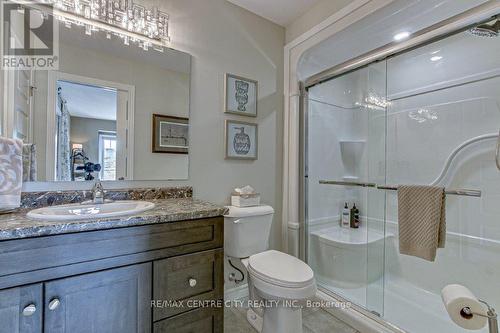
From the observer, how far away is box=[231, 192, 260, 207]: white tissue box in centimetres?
181

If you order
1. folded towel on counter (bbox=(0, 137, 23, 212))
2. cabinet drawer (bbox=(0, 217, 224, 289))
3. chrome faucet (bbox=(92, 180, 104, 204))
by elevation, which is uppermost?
folded towel on counter (bbox=(0, 137, 23, 212))

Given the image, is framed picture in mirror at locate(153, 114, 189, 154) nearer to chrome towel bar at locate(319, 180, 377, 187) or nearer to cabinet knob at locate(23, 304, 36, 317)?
cabinet knob at locate(23, 304, 36, 317)

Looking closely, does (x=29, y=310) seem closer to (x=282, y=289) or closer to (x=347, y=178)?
(x=282, y=289)

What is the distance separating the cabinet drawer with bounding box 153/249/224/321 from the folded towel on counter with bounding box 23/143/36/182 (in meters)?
0.85

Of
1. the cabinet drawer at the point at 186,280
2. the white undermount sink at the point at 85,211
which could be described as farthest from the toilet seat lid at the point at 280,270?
the white undermount sink at the point at 85,211

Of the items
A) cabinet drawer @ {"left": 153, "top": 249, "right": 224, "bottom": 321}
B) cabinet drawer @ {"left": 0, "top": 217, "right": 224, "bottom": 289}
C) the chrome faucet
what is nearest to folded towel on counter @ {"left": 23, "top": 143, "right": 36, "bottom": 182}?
the chrome faucet

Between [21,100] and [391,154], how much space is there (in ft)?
8.95

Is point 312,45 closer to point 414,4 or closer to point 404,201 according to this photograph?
point 414,4

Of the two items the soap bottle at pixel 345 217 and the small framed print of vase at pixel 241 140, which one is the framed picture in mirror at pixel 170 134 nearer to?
→ the small framed print of vase at pixel 241 140

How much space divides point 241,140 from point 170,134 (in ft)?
1.90

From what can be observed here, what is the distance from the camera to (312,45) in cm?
204

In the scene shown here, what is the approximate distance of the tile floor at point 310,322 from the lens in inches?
65.8

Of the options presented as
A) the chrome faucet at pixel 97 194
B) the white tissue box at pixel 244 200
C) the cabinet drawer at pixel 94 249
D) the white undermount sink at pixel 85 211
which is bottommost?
the cabinet drawer at pixel 94 249

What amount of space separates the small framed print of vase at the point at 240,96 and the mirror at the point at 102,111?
33cm
